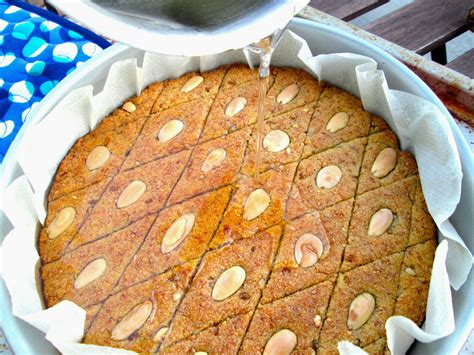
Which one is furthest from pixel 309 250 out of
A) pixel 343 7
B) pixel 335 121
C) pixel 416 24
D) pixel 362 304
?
pixel 343 7

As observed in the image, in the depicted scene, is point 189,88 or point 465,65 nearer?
point 189,88

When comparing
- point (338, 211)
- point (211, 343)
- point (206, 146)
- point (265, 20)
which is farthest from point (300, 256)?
point (265, 20)

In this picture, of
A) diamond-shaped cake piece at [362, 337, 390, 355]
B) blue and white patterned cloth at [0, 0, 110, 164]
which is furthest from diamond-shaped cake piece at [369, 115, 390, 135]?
blue and white patterned cloth at [0, 0, 110, 164]

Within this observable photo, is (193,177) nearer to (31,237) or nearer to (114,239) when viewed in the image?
(114,239)

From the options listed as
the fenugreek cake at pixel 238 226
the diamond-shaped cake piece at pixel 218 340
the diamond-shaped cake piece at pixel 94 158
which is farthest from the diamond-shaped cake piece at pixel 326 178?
the diamond-shaped cake piece at pixel 94 158

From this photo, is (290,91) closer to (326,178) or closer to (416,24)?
(326,178)

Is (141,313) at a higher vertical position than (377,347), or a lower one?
higher

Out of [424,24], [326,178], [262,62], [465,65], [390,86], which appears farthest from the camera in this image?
[424,24]
